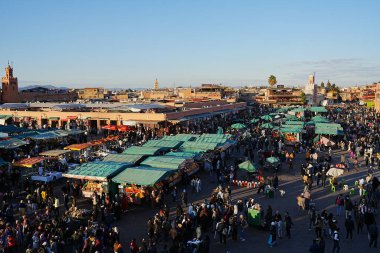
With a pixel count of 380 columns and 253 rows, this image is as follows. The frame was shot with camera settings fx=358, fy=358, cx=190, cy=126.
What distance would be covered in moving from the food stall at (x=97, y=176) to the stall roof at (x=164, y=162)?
1.38 m

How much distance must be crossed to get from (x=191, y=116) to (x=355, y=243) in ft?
104

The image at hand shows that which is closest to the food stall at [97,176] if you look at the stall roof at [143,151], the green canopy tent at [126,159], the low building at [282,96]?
the green canopy tent at [126,159]

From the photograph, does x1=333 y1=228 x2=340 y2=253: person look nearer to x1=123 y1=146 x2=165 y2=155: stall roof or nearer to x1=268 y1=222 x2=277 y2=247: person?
x1=268 y1=222 x2=277 y2=247: person

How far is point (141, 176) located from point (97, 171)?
2140mm

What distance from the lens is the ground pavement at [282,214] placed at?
11555 millimetres

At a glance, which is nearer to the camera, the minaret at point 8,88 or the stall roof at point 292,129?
the stall roof at point 292,129

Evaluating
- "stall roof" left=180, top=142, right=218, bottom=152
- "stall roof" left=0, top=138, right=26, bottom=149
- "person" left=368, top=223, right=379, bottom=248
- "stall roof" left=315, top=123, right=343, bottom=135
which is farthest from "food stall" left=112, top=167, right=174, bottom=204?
"stall roof" left=315, top=123, right=343, bottom=135

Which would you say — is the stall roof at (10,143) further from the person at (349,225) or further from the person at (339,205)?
the person at (349,225)

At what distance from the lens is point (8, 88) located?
2665 inches

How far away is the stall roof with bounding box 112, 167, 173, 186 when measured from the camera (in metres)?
15.0

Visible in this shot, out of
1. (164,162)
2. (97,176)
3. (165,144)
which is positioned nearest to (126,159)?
(164,162)

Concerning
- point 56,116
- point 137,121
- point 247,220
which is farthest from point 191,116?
point 247,220

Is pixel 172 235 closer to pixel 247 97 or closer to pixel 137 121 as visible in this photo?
pixel 137 121

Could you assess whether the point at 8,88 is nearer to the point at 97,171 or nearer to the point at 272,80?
the point at 97,171
